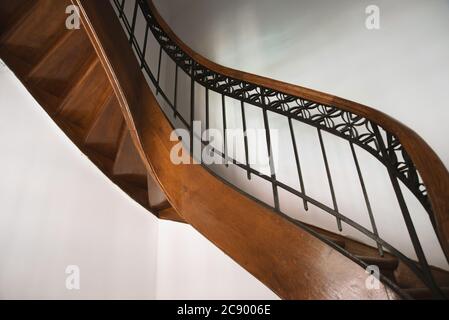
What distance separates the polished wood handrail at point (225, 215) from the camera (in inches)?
34.9

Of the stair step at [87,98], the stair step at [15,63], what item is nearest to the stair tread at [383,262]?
the stair step at [87,98]

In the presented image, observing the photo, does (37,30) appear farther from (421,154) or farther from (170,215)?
(421,154)

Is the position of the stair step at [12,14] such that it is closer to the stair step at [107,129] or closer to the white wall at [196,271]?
the stair step at [107,129]

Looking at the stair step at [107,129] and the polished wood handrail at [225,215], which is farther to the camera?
the stair step at [107,129]

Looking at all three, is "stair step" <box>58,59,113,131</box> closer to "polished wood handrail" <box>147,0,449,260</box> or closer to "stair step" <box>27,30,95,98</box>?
"stair step" <box>27,30,95,98</box>

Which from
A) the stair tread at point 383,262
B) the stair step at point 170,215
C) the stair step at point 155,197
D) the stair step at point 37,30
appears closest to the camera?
the stair tread at point 383,262

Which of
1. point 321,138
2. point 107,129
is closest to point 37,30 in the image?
point 107,129

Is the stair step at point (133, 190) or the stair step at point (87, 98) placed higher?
the stair step at point (87, 98)

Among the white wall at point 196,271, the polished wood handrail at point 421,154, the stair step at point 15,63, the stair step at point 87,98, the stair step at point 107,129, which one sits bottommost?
the white wall at point 196,271

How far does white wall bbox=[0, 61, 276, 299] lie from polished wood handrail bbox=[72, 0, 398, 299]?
0.68m

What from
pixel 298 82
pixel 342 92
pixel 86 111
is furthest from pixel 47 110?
pixel 342 92

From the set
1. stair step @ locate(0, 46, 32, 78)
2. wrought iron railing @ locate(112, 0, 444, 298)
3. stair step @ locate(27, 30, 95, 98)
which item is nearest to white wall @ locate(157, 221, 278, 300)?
wrought iron railing @ locate(112, 0, 444, 298)

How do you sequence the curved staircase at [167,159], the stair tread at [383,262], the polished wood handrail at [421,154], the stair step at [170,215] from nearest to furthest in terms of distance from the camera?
the polished wood handrail at [421,154], the curved staircase at [167,159], the stair tread at [383,262], the stair step at [170,215]

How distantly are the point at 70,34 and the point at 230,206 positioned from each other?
4.34ft
